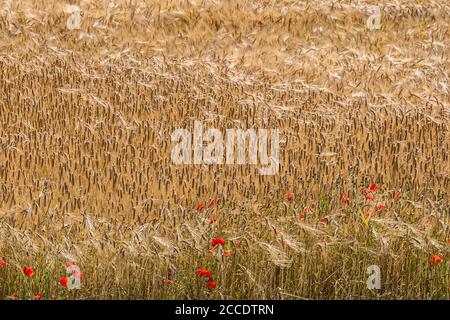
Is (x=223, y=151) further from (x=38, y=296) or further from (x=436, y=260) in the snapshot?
(x=38, y=296)

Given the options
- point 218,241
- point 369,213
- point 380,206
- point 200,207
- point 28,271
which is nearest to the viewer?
point 28,271

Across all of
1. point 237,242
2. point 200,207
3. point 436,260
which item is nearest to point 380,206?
point 436,260

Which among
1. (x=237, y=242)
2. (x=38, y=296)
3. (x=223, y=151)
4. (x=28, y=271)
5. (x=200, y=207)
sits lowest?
(x=38, y=296)

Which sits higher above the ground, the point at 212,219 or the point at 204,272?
the point at 212,219

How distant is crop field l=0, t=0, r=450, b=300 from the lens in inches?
165

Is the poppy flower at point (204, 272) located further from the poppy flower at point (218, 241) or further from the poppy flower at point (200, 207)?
the poppy flower at point (200, 207)

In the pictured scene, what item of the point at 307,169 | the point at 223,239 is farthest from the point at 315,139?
the point at 223,239

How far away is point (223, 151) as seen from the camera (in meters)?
6.02

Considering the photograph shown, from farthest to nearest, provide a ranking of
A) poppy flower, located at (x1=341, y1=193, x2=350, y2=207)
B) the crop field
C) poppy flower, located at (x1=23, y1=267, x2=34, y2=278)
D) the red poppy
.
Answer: poppy flower, located at (x1=341, y1=193, x2=350, y2=207) → the red poppy → the crop field → poppy flower, located at (x1=23, y1=267, x2=34, y2=278)

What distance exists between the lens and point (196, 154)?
5.77 metres

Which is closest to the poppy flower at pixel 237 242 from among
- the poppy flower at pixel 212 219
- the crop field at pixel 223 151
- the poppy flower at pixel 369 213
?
the crop field at pixel 223 151

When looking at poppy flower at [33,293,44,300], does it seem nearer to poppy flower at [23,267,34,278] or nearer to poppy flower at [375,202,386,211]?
poppy flower at [23,267,34,278]

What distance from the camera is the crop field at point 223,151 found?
4180 mm

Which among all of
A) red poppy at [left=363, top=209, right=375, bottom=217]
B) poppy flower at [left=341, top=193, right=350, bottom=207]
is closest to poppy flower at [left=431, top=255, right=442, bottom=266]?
red poppy at [left=363, top=209, right=375, bottom=217]
